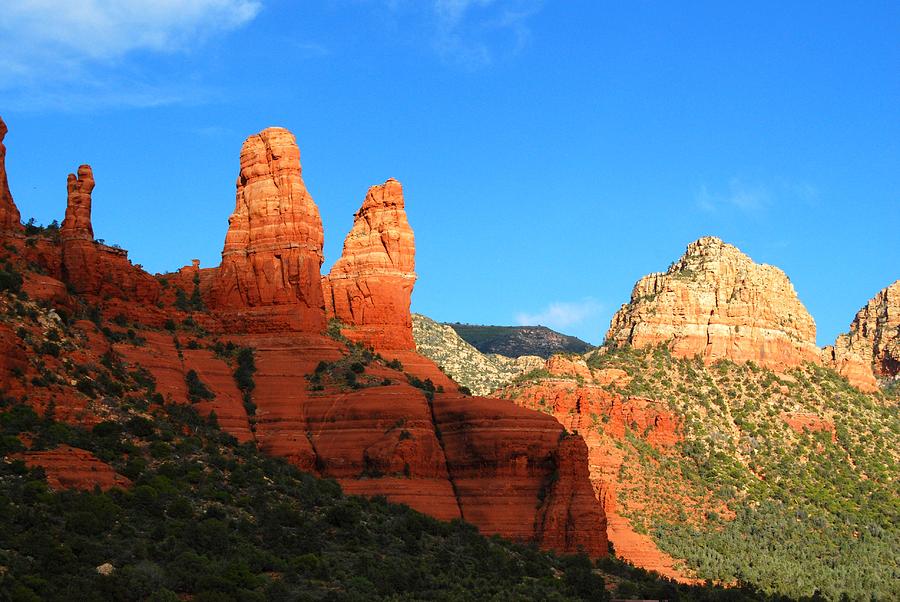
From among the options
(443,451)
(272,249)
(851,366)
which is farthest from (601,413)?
(443,451)

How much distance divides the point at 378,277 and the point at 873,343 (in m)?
83.7

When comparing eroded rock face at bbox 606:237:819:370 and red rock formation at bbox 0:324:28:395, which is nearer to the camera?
red rock formation at bbox 0:324:28:395

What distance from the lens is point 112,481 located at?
75000mm

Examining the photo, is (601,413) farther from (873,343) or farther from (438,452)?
(873,343)

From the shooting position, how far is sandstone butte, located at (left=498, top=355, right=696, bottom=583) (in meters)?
134

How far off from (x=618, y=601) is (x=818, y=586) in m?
35.1

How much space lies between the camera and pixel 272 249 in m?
110

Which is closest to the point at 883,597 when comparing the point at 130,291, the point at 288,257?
the point at 288,257

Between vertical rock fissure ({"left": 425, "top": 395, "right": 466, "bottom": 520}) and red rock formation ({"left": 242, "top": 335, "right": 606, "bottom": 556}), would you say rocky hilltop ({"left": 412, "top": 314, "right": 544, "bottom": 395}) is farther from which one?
red rock formation ({"left": 242, "top": 335, "right": 606, "bottom": 556})

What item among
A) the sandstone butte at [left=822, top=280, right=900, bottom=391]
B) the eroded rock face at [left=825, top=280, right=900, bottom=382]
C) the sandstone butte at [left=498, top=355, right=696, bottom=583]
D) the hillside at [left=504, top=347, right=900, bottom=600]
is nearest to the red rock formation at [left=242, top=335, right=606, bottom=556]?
the hillside at [left=504, top=347, right=900, bottom=600]

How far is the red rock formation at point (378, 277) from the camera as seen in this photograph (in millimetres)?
119688

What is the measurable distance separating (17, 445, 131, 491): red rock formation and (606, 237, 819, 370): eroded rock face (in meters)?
88.8

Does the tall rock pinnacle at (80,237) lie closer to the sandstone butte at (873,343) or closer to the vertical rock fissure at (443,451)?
the vertical rock fissure at (443,451)

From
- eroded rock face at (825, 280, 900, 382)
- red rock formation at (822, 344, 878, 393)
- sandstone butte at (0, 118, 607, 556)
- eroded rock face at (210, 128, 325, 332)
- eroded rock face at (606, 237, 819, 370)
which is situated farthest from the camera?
eroded rock face at (825, 280, 900, 382)
